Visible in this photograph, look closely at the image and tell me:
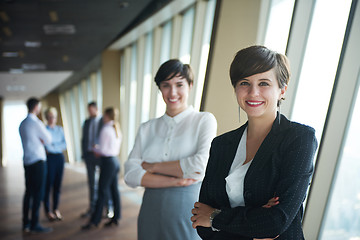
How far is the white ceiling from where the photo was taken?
1366cm

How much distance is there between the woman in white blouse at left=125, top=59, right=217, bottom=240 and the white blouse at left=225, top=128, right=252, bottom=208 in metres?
0.59

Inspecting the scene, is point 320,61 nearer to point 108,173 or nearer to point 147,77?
point 108,173

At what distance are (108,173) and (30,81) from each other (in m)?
11.8

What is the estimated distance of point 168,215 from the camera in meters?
1.93

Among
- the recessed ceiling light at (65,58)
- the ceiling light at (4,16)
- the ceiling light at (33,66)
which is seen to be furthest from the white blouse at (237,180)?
the ceiling light at (33,66)

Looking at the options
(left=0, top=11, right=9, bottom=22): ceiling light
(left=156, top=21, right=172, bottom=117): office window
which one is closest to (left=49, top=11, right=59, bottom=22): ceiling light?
(left=0, top=11, right=9, bottom=22): ceiling light

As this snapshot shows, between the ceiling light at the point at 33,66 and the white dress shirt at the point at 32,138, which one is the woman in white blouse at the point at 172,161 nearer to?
the white dress shirt at the point at 32,138

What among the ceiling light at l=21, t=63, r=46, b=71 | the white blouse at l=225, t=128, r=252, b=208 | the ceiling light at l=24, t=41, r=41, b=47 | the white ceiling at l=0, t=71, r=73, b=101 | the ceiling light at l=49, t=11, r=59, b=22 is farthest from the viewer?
the white ceiling at l=0, t=71, r=73, b=101

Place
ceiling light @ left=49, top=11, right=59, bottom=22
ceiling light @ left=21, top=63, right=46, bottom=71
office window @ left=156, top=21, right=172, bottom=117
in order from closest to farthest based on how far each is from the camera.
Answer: ceiling light @ left=49, top=11, right=59, bottom=22
office window @ left=156, top=21, right=172, bottom=117
ceiling light @ left=21, top=63, right=46, bottom=71

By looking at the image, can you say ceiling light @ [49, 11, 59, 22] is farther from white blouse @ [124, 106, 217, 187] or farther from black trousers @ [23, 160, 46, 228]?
white blouse @ [124, 106, 217, 187]

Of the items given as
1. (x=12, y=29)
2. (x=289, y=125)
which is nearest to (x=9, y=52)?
(x=12, y=29)

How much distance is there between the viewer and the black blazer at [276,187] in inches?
47.1

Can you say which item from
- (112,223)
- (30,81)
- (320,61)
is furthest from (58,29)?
(30,81)

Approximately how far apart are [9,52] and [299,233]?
33.6ft
